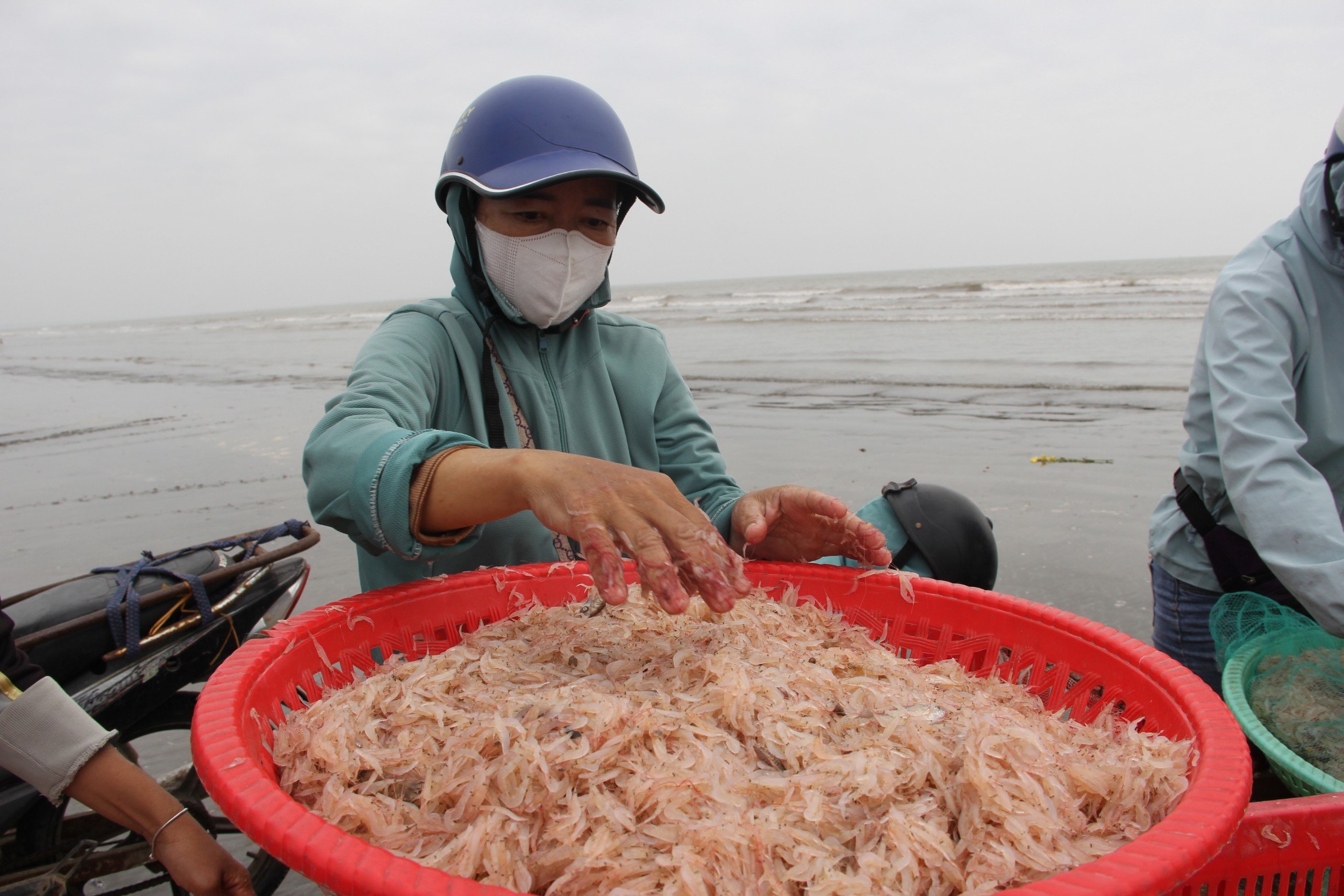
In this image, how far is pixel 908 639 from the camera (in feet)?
7.38

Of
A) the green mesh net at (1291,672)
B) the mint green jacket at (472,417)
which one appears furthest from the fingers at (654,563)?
the green mesh net at (1291,672)

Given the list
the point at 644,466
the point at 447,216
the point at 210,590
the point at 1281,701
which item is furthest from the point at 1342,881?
the point at 210,590

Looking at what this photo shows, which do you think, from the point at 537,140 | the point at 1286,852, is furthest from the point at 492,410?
the point at 1286,852

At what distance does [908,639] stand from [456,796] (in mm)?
1342

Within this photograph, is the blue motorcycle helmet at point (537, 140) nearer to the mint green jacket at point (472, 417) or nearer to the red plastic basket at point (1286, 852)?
the mint green jacket at point (472, 417)

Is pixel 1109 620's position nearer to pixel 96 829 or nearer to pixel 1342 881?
pixel 1342 881

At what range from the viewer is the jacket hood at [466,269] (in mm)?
2494

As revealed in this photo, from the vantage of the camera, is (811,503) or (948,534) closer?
(811,503)

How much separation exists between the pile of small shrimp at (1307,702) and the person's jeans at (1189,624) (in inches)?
22.4

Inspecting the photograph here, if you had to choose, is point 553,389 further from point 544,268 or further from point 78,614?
point 78,614

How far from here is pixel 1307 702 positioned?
213 cm

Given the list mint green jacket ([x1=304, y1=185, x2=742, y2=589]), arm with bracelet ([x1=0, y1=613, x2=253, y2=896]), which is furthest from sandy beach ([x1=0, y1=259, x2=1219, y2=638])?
arm with bracelet ([x1=0, y1=613, x2=253, y2=896])

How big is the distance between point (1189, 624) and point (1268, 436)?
945 mm

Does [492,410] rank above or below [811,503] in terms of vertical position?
above
